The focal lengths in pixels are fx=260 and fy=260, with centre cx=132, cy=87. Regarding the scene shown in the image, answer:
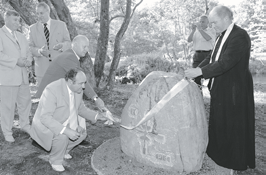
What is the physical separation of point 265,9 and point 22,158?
2378 cm

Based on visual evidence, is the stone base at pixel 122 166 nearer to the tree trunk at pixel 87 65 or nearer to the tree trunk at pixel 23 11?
the tree trunk at pixel 87 65

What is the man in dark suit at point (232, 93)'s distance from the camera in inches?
133

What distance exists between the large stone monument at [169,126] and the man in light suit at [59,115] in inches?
32.6

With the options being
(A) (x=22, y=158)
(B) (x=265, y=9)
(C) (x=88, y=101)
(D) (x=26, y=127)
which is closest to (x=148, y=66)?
(C) (x=88, y=101)

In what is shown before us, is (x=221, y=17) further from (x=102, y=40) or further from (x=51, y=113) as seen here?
(x=102, y=40)

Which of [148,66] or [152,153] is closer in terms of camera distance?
[152,153]

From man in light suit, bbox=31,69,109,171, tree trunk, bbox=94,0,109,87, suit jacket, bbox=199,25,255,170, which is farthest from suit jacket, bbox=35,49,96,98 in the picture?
tree trunk, bbox=94,0,109,87

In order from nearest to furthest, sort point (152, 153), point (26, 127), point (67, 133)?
point (67, 133) → point (152, 153) → point (26, 127)

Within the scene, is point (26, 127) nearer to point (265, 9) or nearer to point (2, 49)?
point (2, 49)

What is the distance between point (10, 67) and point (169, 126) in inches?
116

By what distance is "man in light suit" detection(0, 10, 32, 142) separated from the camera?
4449 mm

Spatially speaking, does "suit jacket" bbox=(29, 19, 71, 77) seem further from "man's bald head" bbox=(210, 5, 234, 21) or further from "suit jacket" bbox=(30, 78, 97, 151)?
"man's bald head" bbox=(210, 5, 234, 21)

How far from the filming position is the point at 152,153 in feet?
11.6

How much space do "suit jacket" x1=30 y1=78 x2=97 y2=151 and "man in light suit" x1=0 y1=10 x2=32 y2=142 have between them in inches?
48.7
